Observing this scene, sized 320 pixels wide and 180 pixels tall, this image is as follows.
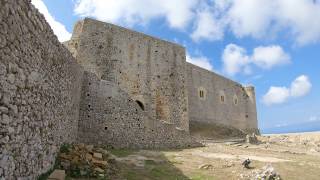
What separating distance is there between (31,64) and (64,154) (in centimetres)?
384

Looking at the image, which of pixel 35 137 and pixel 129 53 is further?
pixel 129 53

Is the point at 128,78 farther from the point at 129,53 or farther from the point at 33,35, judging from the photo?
the point at 33,35

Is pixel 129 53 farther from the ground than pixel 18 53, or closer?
farther from the ground

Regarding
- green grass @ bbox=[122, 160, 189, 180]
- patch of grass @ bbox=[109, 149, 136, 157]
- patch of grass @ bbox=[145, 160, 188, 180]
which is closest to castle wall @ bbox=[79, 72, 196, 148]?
patch of grass @ bbox=[109, 149, 136, 157]

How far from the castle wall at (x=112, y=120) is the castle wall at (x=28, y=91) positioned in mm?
5024

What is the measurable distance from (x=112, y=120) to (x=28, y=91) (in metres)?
9.17

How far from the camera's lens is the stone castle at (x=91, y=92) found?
5.71 m

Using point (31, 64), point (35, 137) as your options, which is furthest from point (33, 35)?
point (35, 137)

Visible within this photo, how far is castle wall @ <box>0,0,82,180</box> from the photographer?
5.27 meters

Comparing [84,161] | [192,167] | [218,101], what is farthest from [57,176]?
[218,101]

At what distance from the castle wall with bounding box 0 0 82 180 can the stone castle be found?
2cm

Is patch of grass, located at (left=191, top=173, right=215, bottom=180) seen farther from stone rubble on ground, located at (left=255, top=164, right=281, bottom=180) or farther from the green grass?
stone rubble on ground, located at (left=255, top=164, right=281, bottom=180)

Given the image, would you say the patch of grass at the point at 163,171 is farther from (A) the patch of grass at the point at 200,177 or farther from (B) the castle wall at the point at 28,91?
(B) the castle wall at the point at 28,91

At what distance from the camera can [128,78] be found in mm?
22328
